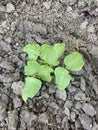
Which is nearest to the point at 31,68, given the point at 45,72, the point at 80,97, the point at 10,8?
the point at 45,72

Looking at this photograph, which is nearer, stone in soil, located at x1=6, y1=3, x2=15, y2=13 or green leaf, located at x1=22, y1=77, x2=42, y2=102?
green leaf, located at x1=22, y1=77, x2=42, y2=102

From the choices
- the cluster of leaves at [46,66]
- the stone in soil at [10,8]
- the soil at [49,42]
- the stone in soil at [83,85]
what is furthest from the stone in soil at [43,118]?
the stone in soil at [10,8]

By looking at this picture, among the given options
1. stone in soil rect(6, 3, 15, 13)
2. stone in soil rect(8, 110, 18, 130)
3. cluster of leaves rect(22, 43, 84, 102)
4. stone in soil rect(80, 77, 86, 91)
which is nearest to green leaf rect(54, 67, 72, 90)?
cluster of leaves rect(22, 43, 84, 102)

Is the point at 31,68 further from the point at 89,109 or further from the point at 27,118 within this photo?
the point at 89,109

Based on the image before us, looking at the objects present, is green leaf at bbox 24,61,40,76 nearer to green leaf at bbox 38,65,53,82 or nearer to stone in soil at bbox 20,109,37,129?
green leaf at bbox 38,65,53,82

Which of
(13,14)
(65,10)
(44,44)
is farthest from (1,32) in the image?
(65,10)

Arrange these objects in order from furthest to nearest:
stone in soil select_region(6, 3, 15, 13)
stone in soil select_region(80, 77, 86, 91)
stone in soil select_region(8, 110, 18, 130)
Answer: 1. stone in soil select_region(6, 3, 15, 13)
2. stone in soil select_region(80, 77, 86, 91)
3. stone in soil select_region(8, 110, 18, 130)

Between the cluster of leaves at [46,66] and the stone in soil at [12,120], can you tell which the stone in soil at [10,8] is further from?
the stone in soil at [12,120]
